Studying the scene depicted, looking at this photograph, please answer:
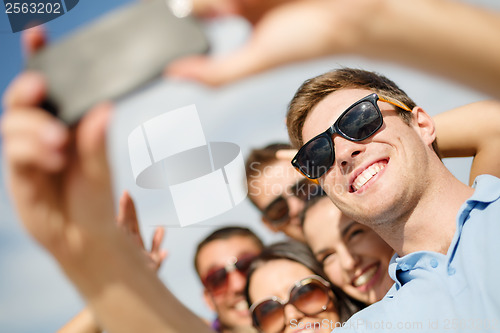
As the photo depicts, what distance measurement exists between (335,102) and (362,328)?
963mm

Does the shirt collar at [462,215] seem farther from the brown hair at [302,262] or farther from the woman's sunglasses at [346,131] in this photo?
the brown hair at [302,262]

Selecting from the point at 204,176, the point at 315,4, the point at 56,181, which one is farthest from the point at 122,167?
the point at 315,4

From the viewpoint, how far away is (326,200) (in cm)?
244

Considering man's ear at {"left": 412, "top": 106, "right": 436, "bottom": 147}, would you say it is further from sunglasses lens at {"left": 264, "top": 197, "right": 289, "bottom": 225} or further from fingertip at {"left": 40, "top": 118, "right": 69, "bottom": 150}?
fingertip at {"left": 40, "top": 118, "right": 69, "bottom": 150}

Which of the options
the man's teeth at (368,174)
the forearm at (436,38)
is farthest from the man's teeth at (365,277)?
the forearm at (436,38)

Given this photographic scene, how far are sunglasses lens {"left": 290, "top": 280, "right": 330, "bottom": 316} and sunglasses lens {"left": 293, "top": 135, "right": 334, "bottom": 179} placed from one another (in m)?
0.70

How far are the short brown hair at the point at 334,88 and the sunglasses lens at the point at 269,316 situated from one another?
36.8 inches

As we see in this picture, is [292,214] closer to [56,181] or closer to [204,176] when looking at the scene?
[204,176]

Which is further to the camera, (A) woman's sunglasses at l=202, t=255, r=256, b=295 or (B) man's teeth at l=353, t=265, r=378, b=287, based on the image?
(A) woman's sunglasses at l=202, t=255, r=256, b=295

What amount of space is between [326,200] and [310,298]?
56 centimetres

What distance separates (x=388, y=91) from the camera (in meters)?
2.00

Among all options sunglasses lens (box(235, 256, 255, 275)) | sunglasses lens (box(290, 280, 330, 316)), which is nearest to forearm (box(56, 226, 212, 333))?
sunglasses lens (box(290, 280, 330, 316))

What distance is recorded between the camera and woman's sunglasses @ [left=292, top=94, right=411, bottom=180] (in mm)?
1755

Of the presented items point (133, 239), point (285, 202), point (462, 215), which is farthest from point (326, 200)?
point (133, 239)
